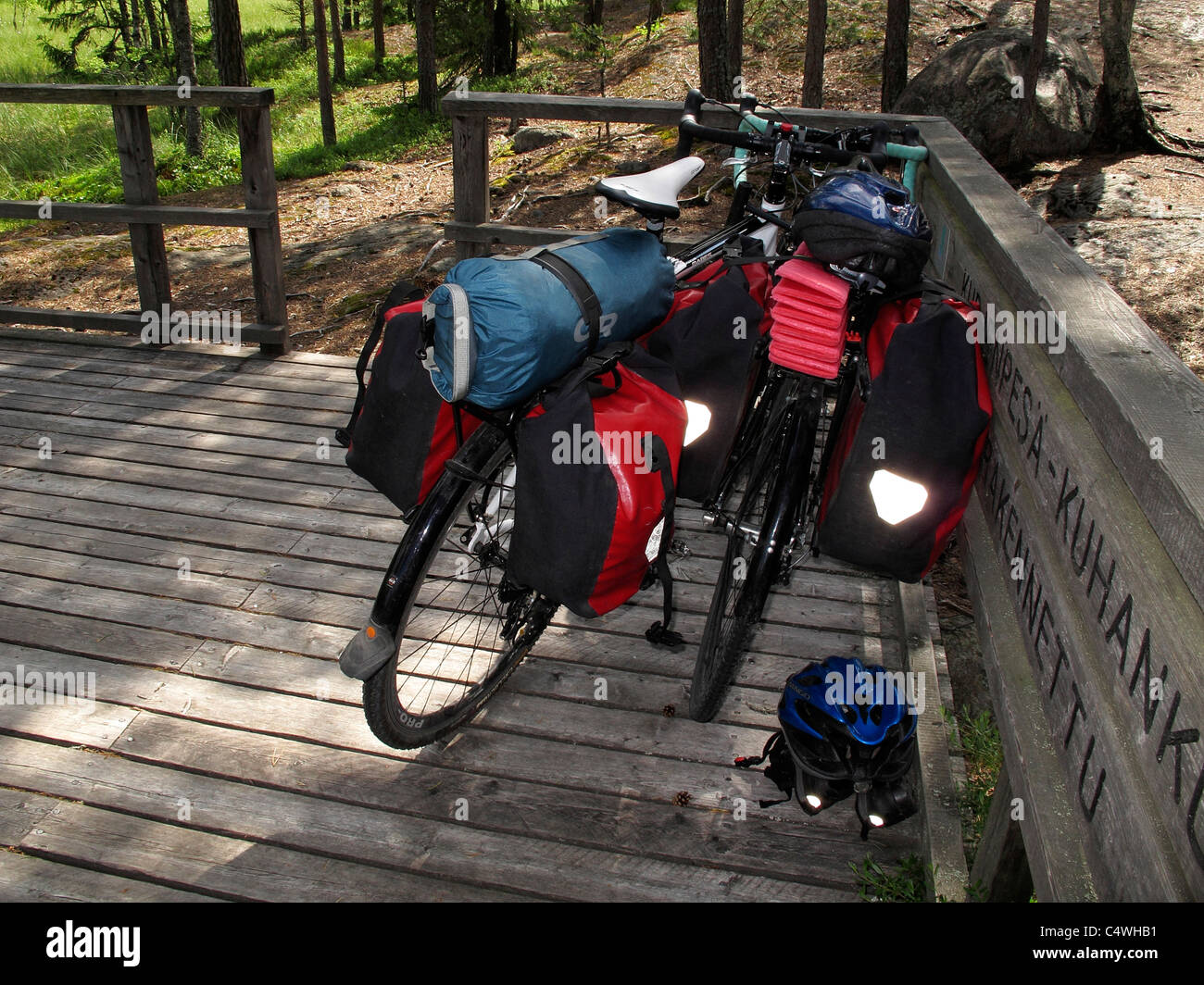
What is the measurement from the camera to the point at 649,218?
285cm

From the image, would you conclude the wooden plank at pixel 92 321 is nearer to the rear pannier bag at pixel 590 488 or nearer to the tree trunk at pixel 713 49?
the rear pannier bag at pixel 590 488

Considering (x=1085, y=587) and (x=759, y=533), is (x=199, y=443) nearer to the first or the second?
(x=759, y=533)

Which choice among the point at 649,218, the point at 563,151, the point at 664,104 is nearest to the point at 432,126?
the point at 563,151

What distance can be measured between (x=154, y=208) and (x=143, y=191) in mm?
133

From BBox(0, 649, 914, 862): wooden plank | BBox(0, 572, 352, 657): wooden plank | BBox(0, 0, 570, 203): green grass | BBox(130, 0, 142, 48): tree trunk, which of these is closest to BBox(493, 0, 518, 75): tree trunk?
BBox(0, 0, 570, 203): green grass

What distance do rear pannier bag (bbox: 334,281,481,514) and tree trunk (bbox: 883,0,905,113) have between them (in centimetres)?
1004

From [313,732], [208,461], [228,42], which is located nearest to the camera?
[313,732]

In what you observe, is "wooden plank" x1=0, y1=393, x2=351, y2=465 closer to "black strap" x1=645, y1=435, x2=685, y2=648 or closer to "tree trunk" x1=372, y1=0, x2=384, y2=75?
"black strap" x1=645, y1=435, x2=685, y2=648

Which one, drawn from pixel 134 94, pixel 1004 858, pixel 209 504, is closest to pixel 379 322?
pixel 209 504

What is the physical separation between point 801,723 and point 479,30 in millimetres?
17612

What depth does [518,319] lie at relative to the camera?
7.36 ft

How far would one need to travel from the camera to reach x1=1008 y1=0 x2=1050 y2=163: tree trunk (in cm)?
880
